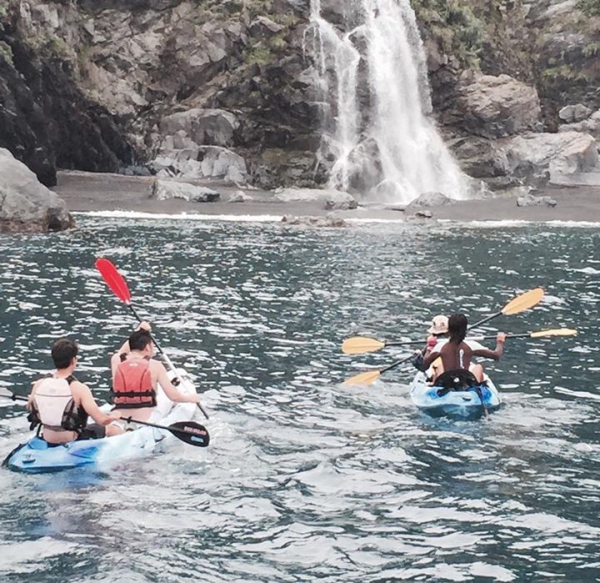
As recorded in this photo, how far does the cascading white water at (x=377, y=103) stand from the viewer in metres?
53.6

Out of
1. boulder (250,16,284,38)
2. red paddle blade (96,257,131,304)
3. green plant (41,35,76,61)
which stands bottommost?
red paddle blade (96,257,131,304)

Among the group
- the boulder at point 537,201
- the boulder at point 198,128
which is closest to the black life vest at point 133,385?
the boulder at point 537,201

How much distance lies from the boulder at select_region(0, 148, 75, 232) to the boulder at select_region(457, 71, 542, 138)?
→ 32207 mm

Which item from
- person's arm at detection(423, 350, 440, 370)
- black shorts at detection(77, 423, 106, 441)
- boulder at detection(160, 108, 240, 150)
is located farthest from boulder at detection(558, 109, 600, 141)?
black shorts at detection(77, 423, 106, 441)

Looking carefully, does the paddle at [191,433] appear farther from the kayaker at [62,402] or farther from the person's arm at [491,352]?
the person's arm at [491,352]

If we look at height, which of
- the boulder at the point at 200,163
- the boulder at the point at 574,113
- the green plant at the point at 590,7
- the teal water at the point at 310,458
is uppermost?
the green plant at the point at 590,7

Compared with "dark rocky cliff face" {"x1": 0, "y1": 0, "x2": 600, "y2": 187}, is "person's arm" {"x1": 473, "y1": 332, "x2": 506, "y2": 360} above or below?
below

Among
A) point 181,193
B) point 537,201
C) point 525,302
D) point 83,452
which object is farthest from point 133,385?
point 537,201

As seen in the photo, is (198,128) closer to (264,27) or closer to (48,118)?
(264,27)

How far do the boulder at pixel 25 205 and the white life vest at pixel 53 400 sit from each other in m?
24.2

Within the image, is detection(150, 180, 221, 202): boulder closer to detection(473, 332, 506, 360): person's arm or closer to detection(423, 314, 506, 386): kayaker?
detection(473, 332, 506, 360): person's arm

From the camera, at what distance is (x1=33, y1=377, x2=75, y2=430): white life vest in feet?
30.3

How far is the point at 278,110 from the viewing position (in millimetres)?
56156

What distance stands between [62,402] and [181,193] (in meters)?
36.6
